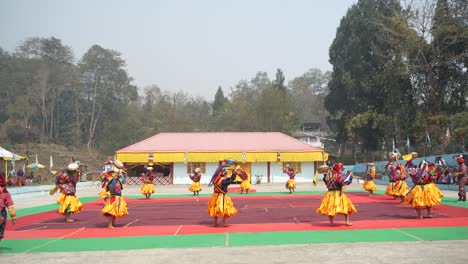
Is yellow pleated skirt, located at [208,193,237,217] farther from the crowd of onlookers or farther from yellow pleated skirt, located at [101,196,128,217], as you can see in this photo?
the crowd of onlookers

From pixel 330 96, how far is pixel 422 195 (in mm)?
47621

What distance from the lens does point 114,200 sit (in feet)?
40.4

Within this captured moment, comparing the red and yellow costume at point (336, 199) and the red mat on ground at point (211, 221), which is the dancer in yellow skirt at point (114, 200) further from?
the red and yellow costume at point (336, 199)

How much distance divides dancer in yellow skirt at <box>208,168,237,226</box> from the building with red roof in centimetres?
2856

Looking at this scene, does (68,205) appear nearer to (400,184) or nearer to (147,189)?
(147,189)

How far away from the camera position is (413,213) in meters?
14.1

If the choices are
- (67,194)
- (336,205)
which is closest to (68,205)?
(67,194)

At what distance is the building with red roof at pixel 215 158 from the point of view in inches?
1629

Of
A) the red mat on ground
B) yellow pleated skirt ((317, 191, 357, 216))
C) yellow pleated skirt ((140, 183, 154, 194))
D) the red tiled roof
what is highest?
the red tiled roof

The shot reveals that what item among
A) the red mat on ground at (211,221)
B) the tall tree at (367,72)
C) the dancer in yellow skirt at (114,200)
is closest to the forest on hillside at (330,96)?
the tall tree at (367,72)

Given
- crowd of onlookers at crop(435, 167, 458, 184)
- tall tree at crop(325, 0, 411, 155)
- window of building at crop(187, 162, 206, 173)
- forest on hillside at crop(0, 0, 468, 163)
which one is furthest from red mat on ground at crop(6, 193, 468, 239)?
tall tree at crop(325, 0, 411, 155)

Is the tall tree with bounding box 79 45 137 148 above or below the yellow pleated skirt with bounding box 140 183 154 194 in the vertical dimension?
above

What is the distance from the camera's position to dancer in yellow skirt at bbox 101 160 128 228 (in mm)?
12097

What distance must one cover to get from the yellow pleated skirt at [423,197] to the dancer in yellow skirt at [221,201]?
5.19 metres
